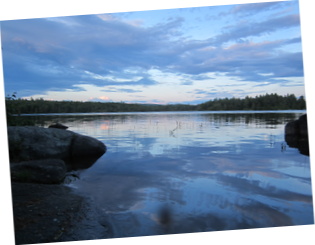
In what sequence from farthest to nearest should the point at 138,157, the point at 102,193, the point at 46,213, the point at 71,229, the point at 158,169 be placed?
the point at 138,157 → the point at 158,169 → the point at 102,193 → the point at 46,213 → the point at 71,229

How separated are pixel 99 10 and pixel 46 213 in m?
5.44

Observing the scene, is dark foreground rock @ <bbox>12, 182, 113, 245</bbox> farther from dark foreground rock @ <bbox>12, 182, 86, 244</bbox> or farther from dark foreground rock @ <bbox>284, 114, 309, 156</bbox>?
dark foreground rock @ <bbox>284, 114, 309, 156</bbox>

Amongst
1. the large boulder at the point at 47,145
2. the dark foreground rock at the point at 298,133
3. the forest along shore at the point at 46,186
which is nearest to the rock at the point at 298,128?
the dark foreground rock at the point at 298,133

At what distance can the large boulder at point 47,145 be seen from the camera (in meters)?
10.2

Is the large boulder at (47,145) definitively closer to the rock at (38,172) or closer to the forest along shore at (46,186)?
the forest along shore at (46,186)

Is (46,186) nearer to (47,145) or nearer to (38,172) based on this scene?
(38,172)

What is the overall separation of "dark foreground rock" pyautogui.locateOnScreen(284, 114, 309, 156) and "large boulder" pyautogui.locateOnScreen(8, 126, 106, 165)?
11929 millimetres

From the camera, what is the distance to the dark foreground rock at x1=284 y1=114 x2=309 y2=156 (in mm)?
14727

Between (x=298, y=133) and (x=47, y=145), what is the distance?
15985 millimetres

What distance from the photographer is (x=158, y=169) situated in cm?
999

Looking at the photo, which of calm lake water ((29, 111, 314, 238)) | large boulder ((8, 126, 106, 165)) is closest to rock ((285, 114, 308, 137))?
calm lake water ((29, 111, 314, 238))

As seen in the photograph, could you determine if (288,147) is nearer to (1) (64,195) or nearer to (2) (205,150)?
(2) (205,150)

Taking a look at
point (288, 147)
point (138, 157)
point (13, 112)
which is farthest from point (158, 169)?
point (288, 147)

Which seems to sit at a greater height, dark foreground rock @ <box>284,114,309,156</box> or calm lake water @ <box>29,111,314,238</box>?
dark foreground rock @ <box>284,114,309,156</box>
